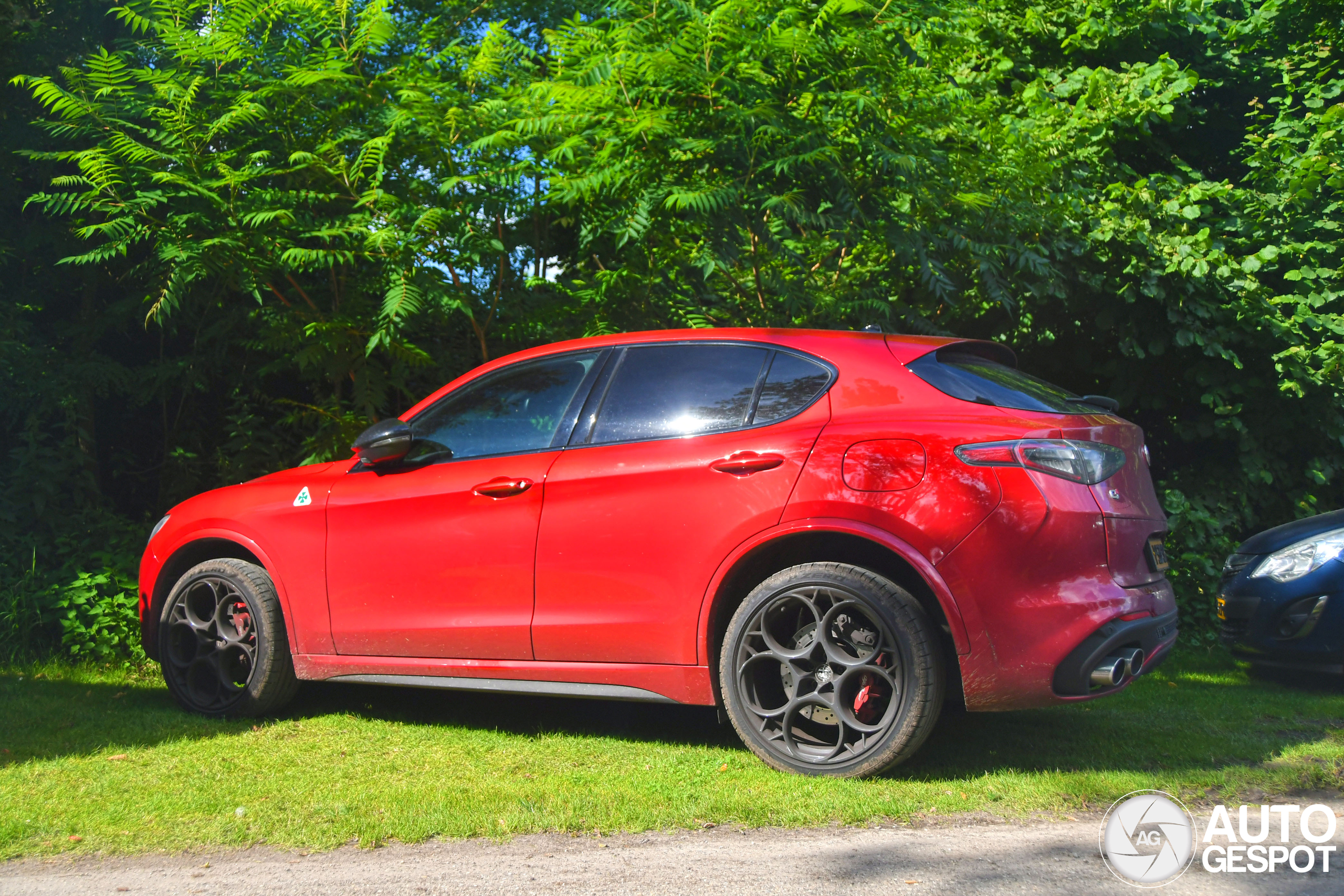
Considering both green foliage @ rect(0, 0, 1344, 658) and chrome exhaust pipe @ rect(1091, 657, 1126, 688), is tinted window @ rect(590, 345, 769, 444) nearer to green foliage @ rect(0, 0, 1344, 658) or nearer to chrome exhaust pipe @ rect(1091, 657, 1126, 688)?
green foliage @ rect(0, 0, 1344, 658)

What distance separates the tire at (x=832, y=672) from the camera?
145 inches

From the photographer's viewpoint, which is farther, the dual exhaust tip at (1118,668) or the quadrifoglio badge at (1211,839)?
the dual exhaust tip at (1118,668)

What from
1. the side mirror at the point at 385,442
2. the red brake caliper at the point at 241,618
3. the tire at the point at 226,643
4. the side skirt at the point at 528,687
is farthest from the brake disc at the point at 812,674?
the red brake caliper at the point at 241,618

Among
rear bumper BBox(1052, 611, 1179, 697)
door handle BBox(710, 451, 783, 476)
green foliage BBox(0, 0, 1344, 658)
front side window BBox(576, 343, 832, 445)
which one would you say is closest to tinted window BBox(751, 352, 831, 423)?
front side window BBox(576, 343, 832, 445)

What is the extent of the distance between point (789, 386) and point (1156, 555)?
155 centimetres

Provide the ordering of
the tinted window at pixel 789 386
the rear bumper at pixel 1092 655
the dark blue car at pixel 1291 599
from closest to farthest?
1. the rear bumper at pixel 1092 655
2. the tinted window at pixel 789 386
3. the dark blue car at pixel 1291 599

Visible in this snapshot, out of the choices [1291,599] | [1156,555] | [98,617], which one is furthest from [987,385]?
[98,617]

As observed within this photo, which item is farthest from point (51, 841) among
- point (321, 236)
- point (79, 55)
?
point (79, 55)

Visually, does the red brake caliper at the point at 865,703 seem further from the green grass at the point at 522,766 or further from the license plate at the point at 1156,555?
the license plate at the point at 1156,555

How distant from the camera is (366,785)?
153 inches

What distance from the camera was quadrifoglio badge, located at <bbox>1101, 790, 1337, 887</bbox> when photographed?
9.71ft

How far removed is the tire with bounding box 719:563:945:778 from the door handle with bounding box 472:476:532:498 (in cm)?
106

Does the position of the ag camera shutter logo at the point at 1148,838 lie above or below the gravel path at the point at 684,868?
below

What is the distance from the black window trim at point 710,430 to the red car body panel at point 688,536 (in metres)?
0.02
